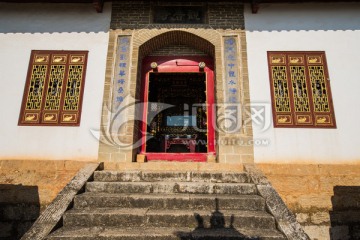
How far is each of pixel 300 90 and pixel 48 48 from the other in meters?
5.83

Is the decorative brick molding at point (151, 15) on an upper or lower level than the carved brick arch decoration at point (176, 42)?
upper

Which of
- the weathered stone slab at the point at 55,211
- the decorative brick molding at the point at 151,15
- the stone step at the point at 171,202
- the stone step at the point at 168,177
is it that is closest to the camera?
the weathered stone slab at the point at 55,211

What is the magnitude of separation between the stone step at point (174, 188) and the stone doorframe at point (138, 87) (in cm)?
124

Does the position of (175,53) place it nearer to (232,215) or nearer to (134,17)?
(134,17)

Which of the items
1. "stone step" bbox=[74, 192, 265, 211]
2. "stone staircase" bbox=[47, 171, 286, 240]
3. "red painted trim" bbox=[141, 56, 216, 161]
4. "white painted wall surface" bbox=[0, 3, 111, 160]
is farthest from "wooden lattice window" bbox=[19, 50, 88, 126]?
"stone step" bbox=[74, 192, 265, 211]

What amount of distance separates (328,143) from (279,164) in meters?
1.21

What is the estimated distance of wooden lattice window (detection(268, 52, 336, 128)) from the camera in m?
5.27

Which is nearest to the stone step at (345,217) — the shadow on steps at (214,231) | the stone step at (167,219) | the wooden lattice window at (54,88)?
the stone step at (167,219)

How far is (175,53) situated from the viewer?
21.4ft

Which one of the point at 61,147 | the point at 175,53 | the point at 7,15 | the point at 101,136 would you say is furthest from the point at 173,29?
the point at 7,15

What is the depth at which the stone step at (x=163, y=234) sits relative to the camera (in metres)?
2.89

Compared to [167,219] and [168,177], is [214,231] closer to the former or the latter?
[167,219]

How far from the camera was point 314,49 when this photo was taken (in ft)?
18.6

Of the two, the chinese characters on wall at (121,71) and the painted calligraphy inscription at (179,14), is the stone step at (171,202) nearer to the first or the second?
the chinese characters on wall at (121,71)
